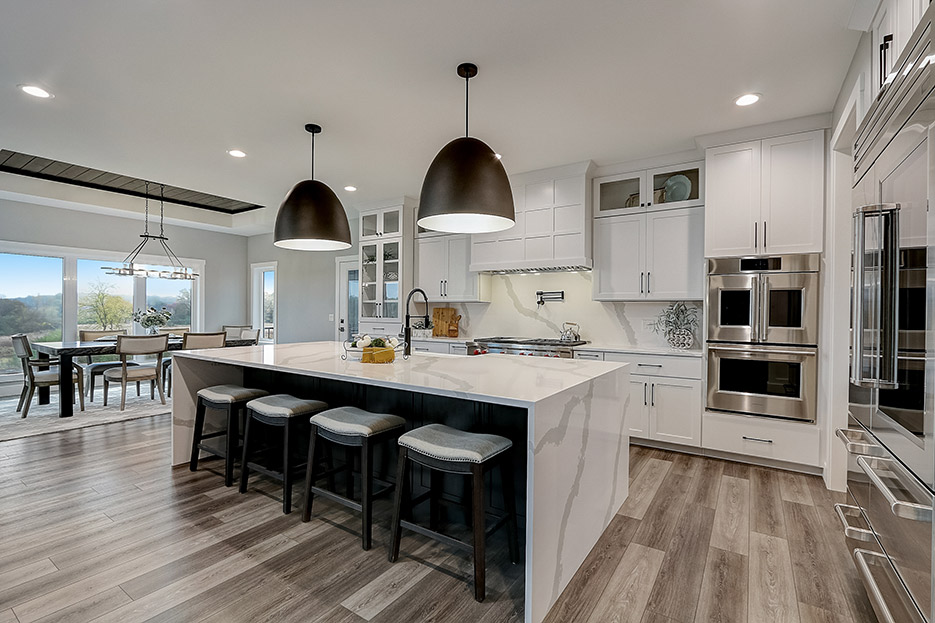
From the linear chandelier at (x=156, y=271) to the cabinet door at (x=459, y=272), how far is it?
3.61m

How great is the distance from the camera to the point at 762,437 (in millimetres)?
3523

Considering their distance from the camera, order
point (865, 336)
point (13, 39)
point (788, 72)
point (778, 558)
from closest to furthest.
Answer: point (865, 336) < point (778, 558) < point (13, 39) < point (788, 72)

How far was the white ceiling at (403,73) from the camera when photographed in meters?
2.24

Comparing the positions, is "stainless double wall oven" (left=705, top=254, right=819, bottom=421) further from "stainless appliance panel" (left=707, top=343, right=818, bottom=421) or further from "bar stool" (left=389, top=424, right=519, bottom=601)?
"bar stool" (left=389, top=424, right=519, bottom=601)

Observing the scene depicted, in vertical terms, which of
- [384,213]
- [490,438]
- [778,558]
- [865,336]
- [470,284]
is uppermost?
[384,213]

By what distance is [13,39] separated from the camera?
2.42m

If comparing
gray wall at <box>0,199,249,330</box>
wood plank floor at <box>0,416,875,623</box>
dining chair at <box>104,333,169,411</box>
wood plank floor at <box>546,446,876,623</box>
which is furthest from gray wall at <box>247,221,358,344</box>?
wood plank floor at <box>546,446,876,623</box>

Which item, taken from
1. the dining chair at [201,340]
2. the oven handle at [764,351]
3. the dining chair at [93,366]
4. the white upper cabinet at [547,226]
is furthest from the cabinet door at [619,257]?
the dining chair at [93,366]

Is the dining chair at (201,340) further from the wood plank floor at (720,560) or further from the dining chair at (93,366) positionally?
the wood plank floor at (720,560)

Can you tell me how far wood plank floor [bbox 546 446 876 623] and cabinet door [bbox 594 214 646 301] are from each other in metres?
1.74

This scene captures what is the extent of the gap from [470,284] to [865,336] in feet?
12.9

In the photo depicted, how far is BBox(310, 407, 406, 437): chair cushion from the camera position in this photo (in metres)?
2.29

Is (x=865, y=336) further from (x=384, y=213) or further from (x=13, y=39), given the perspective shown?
(x=384, y=213)

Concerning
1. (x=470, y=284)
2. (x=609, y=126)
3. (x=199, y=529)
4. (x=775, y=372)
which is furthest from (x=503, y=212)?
(x=470, y=284)
